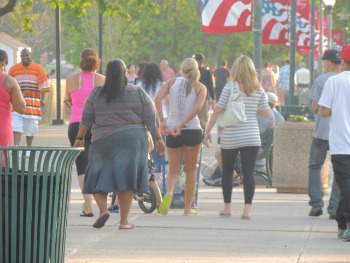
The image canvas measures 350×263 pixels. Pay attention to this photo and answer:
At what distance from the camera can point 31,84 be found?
19.8 metres

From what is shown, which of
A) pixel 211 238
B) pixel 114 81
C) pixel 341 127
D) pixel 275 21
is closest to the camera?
pixel 341 127

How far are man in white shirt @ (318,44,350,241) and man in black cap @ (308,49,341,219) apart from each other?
1577mm

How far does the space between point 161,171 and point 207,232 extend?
252 cm

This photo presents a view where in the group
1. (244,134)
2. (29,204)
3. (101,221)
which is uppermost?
(244,134)

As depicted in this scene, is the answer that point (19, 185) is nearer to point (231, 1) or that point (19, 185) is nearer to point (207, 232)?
point (207, 232)

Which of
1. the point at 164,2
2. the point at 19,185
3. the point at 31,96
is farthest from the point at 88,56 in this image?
the point at 164,2

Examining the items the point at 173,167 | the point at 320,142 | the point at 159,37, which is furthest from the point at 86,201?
the point at 159,37

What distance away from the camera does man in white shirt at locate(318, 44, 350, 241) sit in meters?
10.6

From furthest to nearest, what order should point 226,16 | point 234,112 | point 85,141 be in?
point 226,16 < point 234,112 < point 85,141

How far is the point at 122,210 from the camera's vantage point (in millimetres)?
11266

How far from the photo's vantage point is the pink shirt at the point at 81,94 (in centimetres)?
1248

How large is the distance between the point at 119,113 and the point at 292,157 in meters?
5.77

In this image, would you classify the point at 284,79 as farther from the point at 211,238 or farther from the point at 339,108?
the point at 339,108

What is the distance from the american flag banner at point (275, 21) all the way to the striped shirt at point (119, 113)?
10247 mm
